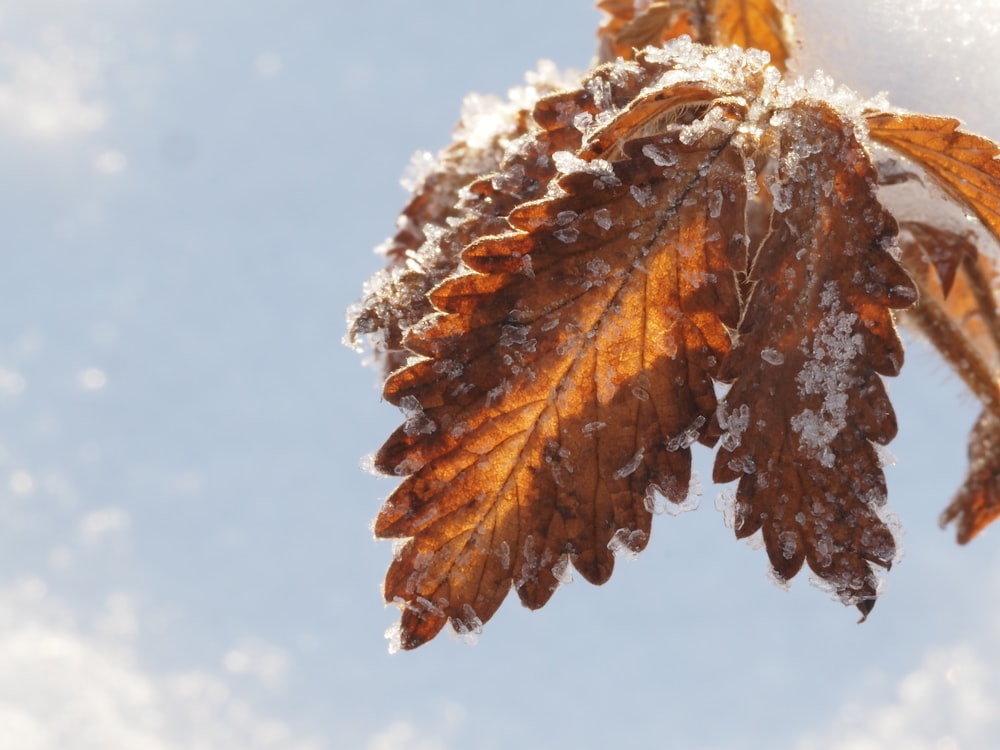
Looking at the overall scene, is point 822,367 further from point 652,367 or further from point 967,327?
point 967,327

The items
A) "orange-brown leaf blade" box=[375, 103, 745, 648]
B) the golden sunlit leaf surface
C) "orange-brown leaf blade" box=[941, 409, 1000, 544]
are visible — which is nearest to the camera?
"orange-brown leaf blade" box=[375, 103, 745, 648]

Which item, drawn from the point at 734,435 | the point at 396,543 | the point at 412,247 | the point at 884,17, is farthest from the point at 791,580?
the point at 884,17

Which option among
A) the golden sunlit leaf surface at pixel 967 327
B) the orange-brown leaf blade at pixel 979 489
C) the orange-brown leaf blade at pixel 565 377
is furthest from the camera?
the orange-brown leaf blade at pixel 979 489

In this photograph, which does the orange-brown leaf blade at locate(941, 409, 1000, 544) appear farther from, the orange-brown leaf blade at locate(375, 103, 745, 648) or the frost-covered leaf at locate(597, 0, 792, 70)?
the orange-brown leaf blade at locate(375, 103, 745, 648)

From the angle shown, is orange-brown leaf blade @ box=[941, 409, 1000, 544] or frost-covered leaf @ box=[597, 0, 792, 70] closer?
frost-covered leaf @ box=[597, 0, 792, 70]

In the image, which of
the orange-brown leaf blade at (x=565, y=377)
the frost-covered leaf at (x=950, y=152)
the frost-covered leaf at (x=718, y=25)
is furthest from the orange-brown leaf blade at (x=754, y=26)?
the orange-brown leaf blade at (x=565, y=377)

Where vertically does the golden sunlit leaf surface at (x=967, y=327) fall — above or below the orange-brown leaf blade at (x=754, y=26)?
below

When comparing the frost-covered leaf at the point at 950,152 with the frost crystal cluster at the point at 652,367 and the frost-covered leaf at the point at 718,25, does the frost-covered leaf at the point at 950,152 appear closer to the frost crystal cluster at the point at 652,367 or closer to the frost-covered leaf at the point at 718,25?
the frost crystal cluster at the point at 652,367

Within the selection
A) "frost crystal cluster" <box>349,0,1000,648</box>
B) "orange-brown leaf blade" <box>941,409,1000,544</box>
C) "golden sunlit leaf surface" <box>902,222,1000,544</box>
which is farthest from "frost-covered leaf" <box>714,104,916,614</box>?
"orange-brown leaf blade" <box>941,409,1000,544</box>

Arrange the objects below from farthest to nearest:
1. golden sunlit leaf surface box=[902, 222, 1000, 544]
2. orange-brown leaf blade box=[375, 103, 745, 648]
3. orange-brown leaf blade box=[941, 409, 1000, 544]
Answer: orange-brown leaf blade box=[941, 409, 1000, 544], golden sunlit leaf surface box=[902, 222, 1000, 544], orange-brown leaf blade box=[375, 103, 745, 648]
